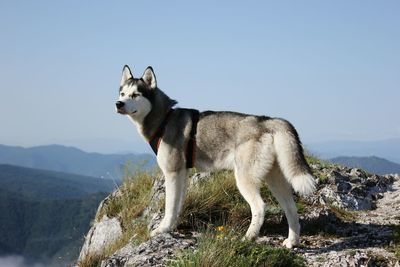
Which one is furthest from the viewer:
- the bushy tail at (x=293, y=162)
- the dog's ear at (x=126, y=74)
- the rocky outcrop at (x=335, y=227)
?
the dog's ear at (x=126, y=74)

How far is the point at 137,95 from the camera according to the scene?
29.1 ft

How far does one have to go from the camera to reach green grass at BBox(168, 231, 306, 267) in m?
6.23

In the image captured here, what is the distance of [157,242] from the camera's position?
24.7ft

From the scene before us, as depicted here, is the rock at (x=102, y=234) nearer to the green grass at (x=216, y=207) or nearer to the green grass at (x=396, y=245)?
the green grass at (x=216, y=207)

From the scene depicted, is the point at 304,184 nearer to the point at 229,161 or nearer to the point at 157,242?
the point at 229,161

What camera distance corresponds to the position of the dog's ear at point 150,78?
9164 mm

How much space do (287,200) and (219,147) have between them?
4.86ft

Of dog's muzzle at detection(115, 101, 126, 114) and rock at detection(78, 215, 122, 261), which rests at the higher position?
dog's muzzle at detection(115, 101, 126, 114)

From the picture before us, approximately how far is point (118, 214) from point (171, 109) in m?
3.64

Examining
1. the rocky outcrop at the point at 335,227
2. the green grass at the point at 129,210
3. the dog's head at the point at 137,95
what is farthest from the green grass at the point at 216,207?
the dog's head at the point at 137,95

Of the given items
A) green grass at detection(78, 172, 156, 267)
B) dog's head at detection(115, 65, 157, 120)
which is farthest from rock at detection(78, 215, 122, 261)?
dog's head at detection(115, 65, 157, 120)

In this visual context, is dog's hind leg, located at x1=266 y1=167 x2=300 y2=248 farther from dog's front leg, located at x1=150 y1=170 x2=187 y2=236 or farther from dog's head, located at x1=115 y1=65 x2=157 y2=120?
dog's head, located at x1=115 y1=65 x2=157 y2=120

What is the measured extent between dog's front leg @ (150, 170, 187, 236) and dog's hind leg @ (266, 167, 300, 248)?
154 cm

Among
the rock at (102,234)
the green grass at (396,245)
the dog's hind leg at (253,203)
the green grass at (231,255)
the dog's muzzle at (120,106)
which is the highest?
the dog's muzzle at (120,106)
